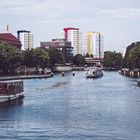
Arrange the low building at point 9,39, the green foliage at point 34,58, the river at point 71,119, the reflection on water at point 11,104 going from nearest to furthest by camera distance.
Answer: the river at point 71,119 → the reflection on water at point 11,104 → the green foliage at point 34,58 → the low building at point 9,39

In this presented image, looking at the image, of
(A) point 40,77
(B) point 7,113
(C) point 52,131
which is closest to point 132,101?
(B) point 7,113

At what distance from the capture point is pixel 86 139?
32.2 m

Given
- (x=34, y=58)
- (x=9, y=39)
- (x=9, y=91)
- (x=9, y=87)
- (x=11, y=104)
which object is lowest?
(x=11, y=104)

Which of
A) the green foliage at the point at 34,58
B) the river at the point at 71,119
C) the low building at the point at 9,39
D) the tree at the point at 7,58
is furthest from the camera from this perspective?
the low building at the point at 9,39

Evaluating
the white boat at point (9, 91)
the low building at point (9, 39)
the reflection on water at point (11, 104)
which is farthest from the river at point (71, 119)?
the low building at point (9, 39)

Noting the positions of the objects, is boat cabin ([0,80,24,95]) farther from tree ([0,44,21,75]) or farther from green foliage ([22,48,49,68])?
green foliage ([22,48,49,68])

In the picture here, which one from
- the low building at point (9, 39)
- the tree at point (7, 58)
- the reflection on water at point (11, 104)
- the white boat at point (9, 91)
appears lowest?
the reflection on water at point (11, 104)

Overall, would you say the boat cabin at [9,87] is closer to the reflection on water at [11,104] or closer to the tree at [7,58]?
the reflection on water at [11,104]

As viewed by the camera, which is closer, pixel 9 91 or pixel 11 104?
pixel 11 104

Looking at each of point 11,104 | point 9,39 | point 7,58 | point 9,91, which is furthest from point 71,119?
point 9,39

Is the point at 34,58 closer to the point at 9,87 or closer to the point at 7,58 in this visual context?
the point at 7,58

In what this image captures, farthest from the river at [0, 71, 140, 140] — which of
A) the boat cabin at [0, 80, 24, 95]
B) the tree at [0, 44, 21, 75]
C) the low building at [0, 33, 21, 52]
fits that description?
the low building at [0, 33, 21, 52]

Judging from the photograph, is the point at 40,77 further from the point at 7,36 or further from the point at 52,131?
the point at 52,131

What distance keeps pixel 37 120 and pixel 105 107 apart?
11.9m
